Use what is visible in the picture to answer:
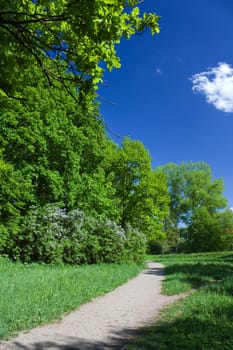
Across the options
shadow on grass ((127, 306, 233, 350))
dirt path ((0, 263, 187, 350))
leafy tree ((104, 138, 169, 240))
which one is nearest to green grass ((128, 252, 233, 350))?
shadow on grass ((127, 306, 233, 350))

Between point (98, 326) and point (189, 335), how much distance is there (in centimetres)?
203

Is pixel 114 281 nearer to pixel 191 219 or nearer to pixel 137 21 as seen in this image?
pixel 137 21

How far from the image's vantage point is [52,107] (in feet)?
61.5

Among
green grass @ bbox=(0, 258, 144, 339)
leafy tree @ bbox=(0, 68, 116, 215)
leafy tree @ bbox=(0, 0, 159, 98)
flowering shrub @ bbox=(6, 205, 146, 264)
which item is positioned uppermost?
leafy tree @ bbox=(0, 68, 116, 215)

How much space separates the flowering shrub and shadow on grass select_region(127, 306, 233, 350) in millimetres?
10350

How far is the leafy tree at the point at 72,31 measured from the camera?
106 inches

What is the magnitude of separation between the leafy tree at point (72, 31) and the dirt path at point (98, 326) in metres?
4.04

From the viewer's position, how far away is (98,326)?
253 inches

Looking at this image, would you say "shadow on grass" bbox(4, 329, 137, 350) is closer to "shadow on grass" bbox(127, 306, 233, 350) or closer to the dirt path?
the dirt path

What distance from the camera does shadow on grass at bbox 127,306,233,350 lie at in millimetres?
4766

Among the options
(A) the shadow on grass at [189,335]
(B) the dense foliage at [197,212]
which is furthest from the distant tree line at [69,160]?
(B) the dense foliage at [197,212]

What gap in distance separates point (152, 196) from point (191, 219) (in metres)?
28.0

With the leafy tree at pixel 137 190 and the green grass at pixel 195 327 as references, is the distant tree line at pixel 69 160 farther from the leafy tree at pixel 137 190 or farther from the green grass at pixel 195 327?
the green grass at pixel 195 327

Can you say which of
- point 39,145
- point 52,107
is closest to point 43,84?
point 52,107
